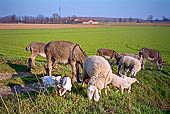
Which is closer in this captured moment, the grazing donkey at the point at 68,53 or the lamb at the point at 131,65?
the grazing donkey at the point at 68,53

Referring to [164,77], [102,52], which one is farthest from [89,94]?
[102,52]

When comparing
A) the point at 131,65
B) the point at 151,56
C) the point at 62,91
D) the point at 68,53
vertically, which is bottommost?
the point at 131,65

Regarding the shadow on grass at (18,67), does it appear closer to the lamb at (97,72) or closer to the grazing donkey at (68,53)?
the grazing donkey at (68,53)

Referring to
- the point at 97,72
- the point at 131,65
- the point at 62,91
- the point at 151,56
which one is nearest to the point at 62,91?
the point at 62,91

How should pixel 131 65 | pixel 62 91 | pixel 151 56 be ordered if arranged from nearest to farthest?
1. pixel 62 91
2. pixel 131 65
3. pixel 151 56

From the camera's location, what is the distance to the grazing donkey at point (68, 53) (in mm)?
9180

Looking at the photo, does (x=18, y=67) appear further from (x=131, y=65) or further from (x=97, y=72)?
(x=131, y=65)

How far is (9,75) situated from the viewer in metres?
10.7

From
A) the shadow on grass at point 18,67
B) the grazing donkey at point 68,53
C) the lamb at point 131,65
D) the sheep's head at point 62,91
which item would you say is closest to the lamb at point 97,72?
the sheep's head at point 62,91

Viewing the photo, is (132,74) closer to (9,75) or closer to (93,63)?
(93,63)

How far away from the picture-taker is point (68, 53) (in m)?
9.25

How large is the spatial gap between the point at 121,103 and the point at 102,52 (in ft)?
49.5

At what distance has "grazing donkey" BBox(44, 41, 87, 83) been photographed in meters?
9.18

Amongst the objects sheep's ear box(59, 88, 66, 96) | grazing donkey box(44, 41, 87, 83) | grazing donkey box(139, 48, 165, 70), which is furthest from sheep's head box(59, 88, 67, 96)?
grazing donkey box(139, 48, 165, 70)
